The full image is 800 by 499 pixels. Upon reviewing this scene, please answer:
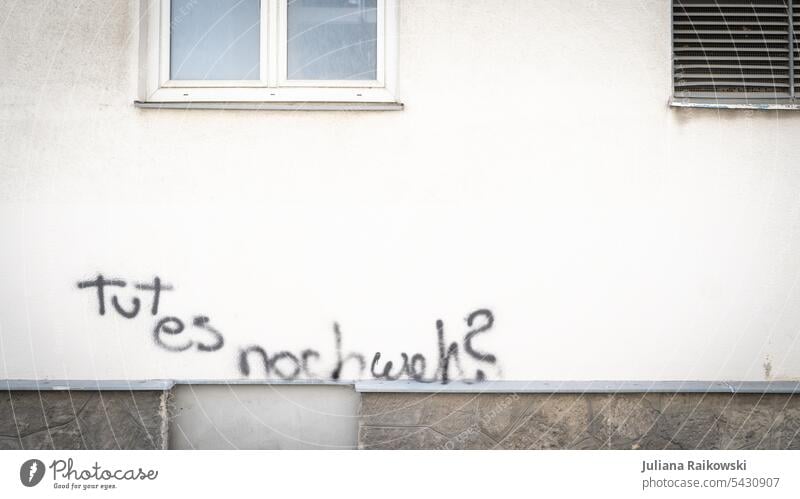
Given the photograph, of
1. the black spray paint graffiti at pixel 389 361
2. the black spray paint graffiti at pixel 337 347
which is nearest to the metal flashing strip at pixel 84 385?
the black spray paint graffiti at pixel 337 347

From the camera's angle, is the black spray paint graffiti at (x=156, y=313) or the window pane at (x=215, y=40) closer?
the black spray paint graffiti at (x=156, y=313)

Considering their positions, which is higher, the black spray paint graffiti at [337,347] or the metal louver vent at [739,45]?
the metal louver vent at [739,45]

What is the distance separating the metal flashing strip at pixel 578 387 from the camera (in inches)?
186

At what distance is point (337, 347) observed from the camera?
477 centimetres

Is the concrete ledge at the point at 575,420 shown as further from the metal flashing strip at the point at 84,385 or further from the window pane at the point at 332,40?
the window pane at the point at 332,40

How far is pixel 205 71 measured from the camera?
16.1ft

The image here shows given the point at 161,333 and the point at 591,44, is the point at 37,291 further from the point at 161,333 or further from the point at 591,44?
the point at 591,44

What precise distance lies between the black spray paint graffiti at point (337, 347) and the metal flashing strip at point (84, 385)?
213 millimetres

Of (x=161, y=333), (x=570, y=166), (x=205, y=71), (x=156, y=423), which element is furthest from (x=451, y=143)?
(x=156, y=423)

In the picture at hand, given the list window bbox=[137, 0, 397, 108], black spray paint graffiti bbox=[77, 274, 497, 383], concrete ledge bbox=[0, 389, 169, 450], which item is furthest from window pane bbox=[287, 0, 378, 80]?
concrete ledge bbox=[0, 389, 169, 450]
